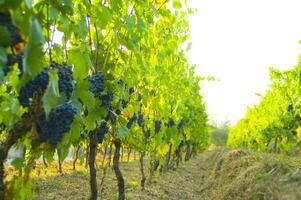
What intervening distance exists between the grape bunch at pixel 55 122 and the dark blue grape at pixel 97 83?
1.24 metres

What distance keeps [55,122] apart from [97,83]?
1.35 m

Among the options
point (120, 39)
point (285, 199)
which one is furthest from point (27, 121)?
point (285, 199)

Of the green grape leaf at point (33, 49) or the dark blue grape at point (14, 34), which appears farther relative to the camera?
the dark blue grape at point (14, 34)

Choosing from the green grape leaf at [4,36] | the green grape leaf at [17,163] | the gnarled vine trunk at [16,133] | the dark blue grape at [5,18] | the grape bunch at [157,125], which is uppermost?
the grape bunch at [157,125]

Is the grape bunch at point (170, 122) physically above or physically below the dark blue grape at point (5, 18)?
above

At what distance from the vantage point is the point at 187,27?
33.2 ft

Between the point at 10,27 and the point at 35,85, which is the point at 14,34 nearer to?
the point at 10,27

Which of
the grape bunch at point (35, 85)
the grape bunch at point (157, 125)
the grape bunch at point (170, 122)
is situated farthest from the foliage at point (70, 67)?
the grape bunch at point (170, 122)

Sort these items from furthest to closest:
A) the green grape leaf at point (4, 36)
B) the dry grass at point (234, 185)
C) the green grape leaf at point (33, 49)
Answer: the dry grass at point (234, 185), the green grape leaf at point (4, 36), the green grape leaf at point (33, 49)

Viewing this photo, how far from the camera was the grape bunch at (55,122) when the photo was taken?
2.83m

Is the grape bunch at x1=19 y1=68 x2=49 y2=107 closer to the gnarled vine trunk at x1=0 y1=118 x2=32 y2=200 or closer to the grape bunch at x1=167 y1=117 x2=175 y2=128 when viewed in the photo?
the gnarled vine trunk at x1=0 y1=118 x2=32 y2=200

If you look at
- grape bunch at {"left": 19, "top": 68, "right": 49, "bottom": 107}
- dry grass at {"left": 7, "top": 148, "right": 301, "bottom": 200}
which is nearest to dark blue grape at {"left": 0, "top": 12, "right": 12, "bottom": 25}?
grape bunch at {"left": 19, "top": 68, "right": 49, "bottom": 107}

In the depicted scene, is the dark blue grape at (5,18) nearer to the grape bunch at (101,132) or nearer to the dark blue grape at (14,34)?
the dark blue grape at (14,34)

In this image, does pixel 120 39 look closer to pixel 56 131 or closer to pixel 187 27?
pixel 56 131
